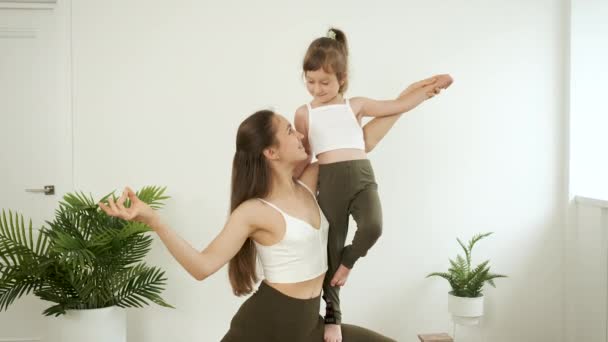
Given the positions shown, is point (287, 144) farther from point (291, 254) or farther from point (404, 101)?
Answer: point (404, 101)

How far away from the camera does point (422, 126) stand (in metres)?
4.05

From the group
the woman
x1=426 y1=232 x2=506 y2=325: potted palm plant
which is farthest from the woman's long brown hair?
x1=426 y1=232 x2=506 y2=325: potted palm plant

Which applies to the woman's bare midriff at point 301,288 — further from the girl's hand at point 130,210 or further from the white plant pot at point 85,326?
the white plant pot at point 85,326

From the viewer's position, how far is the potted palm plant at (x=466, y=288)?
3.76 m

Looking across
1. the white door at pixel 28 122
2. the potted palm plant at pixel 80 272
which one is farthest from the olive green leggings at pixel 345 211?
the white door at pixel 28 122

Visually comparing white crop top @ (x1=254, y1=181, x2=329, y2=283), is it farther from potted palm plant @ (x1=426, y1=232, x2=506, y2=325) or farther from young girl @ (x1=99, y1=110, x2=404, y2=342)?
potted palm plant @ (x1=426, y1=232, x2=506, y2=325)

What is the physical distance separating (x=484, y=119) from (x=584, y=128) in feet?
2.12

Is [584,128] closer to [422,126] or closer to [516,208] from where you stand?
[516,208]

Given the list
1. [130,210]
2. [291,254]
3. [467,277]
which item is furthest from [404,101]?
[467,277]

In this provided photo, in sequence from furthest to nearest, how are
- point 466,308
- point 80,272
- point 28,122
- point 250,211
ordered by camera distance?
point 28,122
point 466,308
point 80,272
point 250,211

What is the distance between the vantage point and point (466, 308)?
12.3 feet

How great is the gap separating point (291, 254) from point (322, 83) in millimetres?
628

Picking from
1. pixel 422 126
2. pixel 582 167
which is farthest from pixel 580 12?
pixel 422 126

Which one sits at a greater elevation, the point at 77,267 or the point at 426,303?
the point at 77,267
